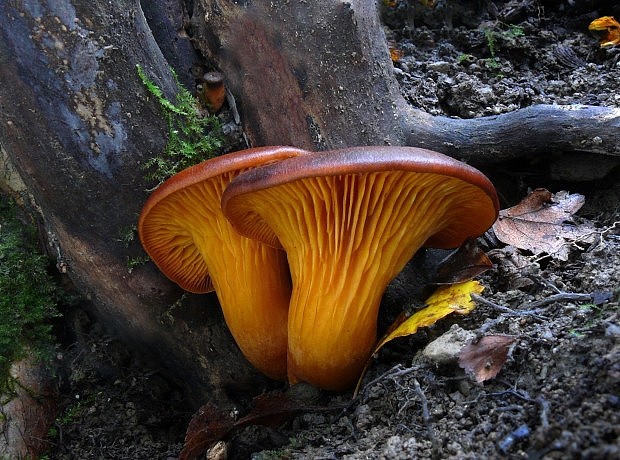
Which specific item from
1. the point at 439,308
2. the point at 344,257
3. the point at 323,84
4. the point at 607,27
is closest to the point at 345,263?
the point at 344,257

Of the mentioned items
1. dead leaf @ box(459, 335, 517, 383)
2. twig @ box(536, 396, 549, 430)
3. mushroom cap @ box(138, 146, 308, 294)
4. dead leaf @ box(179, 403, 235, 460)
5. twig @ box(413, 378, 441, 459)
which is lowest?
dead leaf @ box(179, 403, 235, 460)

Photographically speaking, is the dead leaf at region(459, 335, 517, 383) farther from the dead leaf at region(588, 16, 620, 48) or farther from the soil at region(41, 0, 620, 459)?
the dead leaf at region(588, 16, 620, 48)

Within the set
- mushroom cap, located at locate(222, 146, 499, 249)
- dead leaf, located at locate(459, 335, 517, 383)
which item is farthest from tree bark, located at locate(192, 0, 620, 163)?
dead leaf, located at locate(459, 335, 517, 383)

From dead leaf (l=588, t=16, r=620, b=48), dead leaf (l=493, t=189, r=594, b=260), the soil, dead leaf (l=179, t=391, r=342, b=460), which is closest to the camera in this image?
the soil

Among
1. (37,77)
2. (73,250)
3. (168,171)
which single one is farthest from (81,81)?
(73,250)

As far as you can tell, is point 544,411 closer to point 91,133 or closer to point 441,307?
point 441,307

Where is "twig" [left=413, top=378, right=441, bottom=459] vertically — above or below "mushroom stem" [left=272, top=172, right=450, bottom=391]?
below

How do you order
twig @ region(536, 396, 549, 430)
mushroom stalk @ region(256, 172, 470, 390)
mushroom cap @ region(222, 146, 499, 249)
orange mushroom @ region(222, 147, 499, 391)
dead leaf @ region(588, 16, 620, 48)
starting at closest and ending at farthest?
twig @ region(536, 396, 549, 430)
mushroom cap @ region(222, 146, 499, 249)
orange mushroom @ region(222, 147, 499, 391)
mushroom stalk @ region(256, 172, 470, 390)
dead leaf @ region(588, 16, 620, 48)
